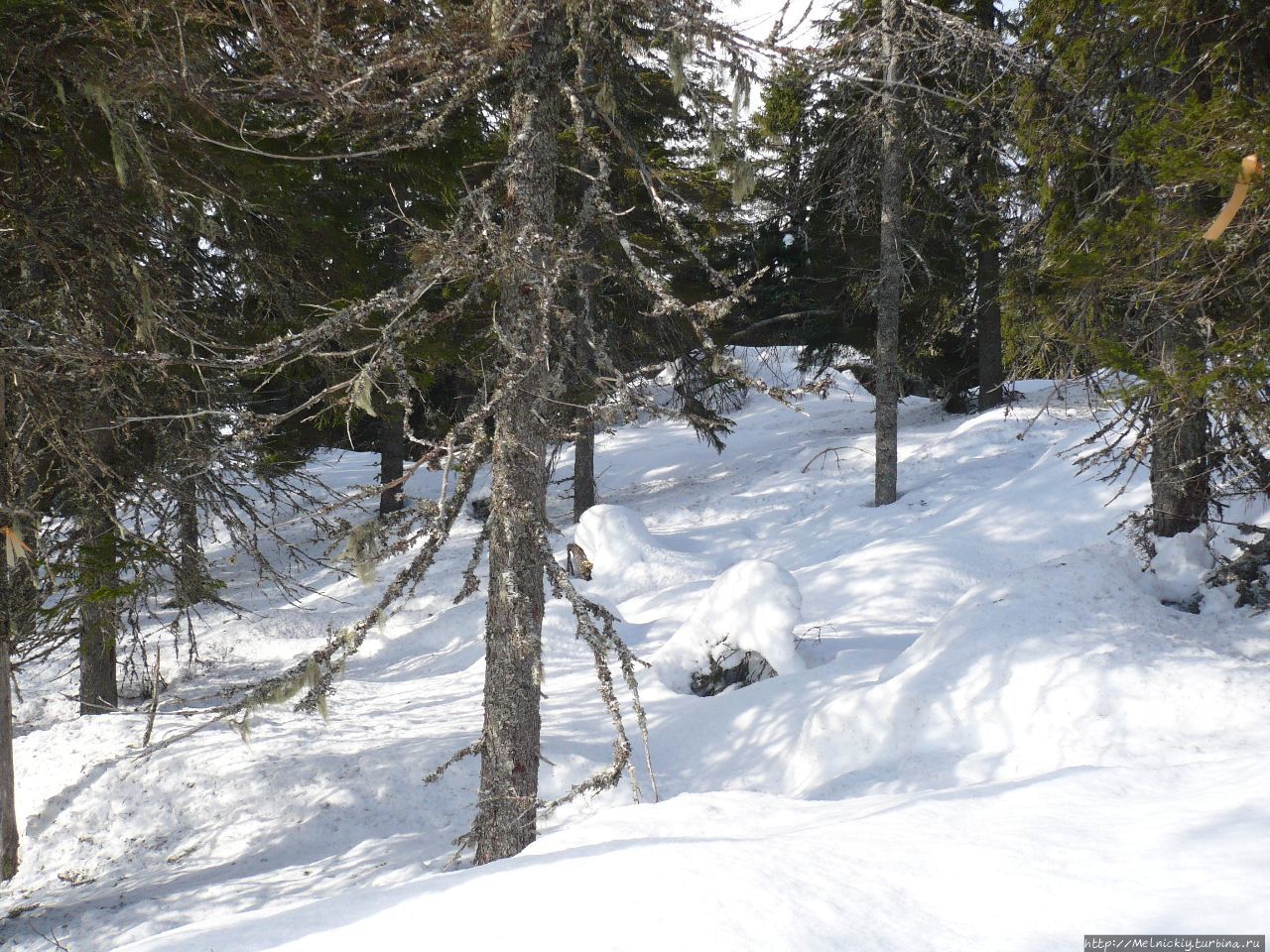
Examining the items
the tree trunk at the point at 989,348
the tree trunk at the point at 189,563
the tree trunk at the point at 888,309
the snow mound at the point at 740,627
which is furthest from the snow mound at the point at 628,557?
the tree trunk at the point at 989,348

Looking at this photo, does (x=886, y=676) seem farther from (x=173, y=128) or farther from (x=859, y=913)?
(x=173, y=128)

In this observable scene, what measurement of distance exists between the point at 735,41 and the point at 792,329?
14.6 meters

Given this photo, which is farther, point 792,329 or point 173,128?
point 792,329

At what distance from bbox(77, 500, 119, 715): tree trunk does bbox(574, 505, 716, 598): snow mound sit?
6.59m

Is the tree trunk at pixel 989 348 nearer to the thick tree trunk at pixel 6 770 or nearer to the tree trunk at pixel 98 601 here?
the tree trunk at pixel 98 601

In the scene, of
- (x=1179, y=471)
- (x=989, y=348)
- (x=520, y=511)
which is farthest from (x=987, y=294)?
(x=520, y=511)

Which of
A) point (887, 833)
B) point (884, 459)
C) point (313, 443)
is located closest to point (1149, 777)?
point (887, 833)

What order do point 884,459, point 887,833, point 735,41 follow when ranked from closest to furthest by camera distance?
point 887,833, point 735,41, point 884,459

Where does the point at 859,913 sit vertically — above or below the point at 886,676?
above

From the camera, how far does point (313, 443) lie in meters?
14.7

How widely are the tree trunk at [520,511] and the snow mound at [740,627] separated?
13.4 feet

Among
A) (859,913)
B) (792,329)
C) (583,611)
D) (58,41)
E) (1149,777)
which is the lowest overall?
(1149,777)

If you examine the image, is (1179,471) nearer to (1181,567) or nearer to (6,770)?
(1181,567)

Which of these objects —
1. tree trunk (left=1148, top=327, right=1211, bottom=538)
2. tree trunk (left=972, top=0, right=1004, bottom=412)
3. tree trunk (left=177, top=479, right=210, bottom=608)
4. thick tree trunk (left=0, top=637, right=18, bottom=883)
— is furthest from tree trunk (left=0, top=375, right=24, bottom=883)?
tree trunk (left=972, top=0, right=1004, bottom=412)
